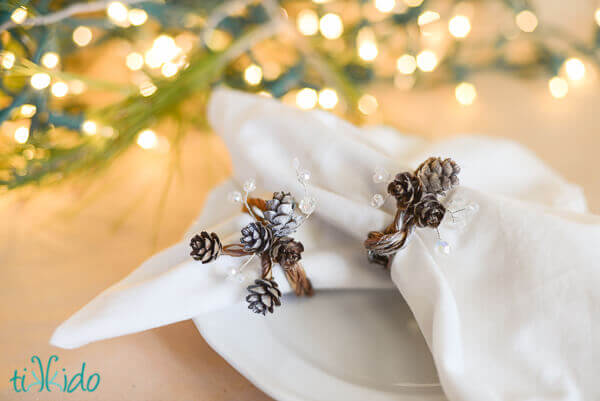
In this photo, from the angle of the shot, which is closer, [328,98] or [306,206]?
[306,206]

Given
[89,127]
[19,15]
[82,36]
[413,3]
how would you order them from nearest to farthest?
[19,15]
[89,127]
[82,36]
[413,3]

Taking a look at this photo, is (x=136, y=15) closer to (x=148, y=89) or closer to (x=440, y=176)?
(x=148, y=89)

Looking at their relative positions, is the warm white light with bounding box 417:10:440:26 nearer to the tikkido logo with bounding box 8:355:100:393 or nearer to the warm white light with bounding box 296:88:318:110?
the warm white light with bounding box 296:88:318:110

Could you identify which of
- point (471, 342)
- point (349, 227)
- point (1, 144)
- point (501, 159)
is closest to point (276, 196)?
point (349, 227)

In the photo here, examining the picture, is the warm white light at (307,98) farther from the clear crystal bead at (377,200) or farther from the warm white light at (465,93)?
the clear crystal bead at (377,200)

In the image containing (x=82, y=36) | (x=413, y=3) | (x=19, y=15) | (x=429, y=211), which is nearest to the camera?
(x=429, y=211)

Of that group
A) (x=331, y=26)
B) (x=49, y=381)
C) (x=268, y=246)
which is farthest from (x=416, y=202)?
(x=331, y=26)

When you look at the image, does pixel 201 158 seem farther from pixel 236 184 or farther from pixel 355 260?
pixel 355 260

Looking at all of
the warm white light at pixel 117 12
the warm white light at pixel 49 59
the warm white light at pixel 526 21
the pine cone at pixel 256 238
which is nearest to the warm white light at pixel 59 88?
the warm white light at pixel 49 59
